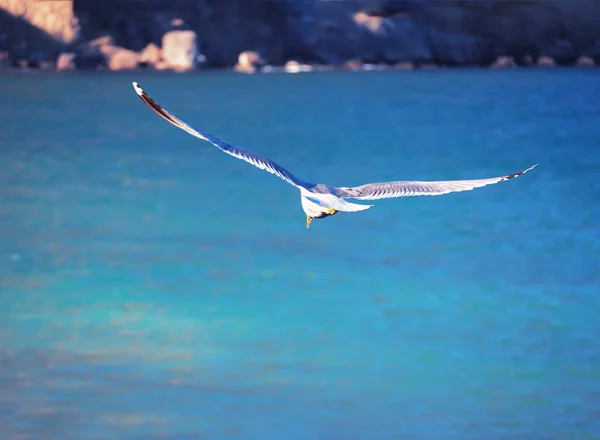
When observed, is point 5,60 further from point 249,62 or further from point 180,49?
point 249,62

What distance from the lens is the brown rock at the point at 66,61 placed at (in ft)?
206

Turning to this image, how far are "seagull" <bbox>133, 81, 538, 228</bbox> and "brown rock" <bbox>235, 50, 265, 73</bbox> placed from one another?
2415 inches

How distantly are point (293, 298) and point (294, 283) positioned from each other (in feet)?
2.25

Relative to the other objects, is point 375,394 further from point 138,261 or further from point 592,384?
point 138,261

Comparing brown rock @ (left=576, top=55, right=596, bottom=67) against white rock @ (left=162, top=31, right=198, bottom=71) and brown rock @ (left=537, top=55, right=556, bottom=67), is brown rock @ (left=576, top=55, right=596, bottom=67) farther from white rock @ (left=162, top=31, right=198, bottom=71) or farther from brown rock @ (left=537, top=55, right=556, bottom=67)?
white rock @ (left=162, top=31, right=198, bottom=71)

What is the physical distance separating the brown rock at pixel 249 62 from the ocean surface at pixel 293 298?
125 ft

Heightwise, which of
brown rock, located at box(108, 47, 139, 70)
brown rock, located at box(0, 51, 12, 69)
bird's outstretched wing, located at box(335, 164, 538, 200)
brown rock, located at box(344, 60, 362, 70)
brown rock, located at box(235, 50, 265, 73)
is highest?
bird's outstretched wing, located at box(335, 164, 538, 200)

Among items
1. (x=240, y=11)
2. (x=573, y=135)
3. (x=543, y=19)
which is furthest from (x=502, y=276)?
(x=543, y=19)

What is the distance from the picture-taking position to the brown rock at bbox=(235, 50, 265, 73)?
69.1 m

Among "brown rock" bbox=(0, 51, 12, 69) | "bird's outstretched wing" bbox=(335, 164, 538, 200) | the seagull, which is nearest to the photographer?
the seagull

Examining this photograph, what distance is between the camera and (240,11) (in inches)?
2537

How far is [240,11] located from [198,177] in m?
39.8

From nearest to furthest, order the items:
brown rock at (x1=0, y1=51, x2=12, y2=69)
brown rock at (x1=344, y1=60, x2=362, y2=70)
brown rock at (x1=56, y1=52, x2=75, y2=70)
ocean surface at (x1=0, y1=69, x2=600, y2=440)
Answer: ocean surface at (x1=0, y1=69, x2=600, y2=440)
brown rock at (x1=0, y1=51, x2=12, y2=69)
brown rock at (x1=56, y1=52, x2=75, y2=70)
brown rock at (x1=344, y1=60, x2=362, y2=70)

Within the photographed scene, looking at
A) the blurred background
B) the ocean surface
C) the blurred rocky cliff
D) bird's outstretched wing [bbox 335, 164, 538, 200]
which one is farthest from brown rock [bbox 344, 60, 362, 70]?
bird's outstretched wing [bbox 335, 164, 538, 200]
